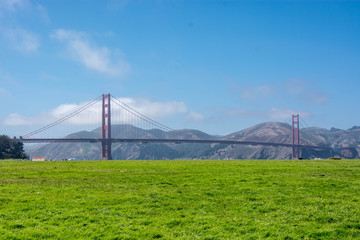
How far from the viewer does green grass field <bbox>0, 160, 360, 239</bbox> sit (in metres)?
10.2

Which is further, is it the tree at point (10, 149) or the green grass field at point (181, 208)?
the tree at point (10, 149)

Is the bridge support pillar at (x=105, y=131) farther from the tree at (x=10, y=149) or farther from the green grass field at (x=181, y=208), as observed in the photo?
the green grass field at (x=181, y=208)

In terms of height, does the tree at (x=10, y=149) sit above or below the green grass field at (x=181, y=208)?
above

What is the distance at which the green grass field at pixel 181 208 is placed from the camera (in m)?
10.2

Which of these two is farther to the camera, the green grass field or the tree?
the tree

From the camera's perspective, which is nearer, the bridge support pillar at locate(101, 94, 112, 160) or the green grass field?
the green grass field

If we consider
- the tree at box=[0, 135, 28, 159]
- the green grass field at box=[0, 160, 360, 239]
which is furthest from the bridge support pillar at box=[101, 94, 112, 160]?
the green grass field at box=[0, 160, 360, 239]

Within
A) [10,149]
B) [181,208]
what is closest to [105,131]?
[10,149]

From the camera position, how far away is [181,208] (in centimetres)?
1248

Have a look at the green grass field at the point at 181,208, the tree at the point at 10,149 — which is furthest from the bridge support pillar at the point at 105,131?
the green grass field at the point at 181,208

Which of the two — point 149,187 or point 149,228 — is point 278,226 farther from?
point 149,187

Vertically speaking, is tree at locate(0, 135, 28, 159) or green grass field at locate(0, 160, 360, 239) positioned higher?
tree at locate(0, 135, 28, 159)

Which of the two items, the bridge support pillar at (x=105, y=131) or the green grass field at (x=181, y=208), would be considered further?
the bridge support pillar at (x=105, y=131)

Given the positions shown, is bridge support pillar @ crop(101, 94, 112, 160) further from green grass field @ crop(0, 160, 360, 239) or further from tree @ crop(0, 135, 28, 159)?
green grass field @ crop(0, 160, 360, 239)
